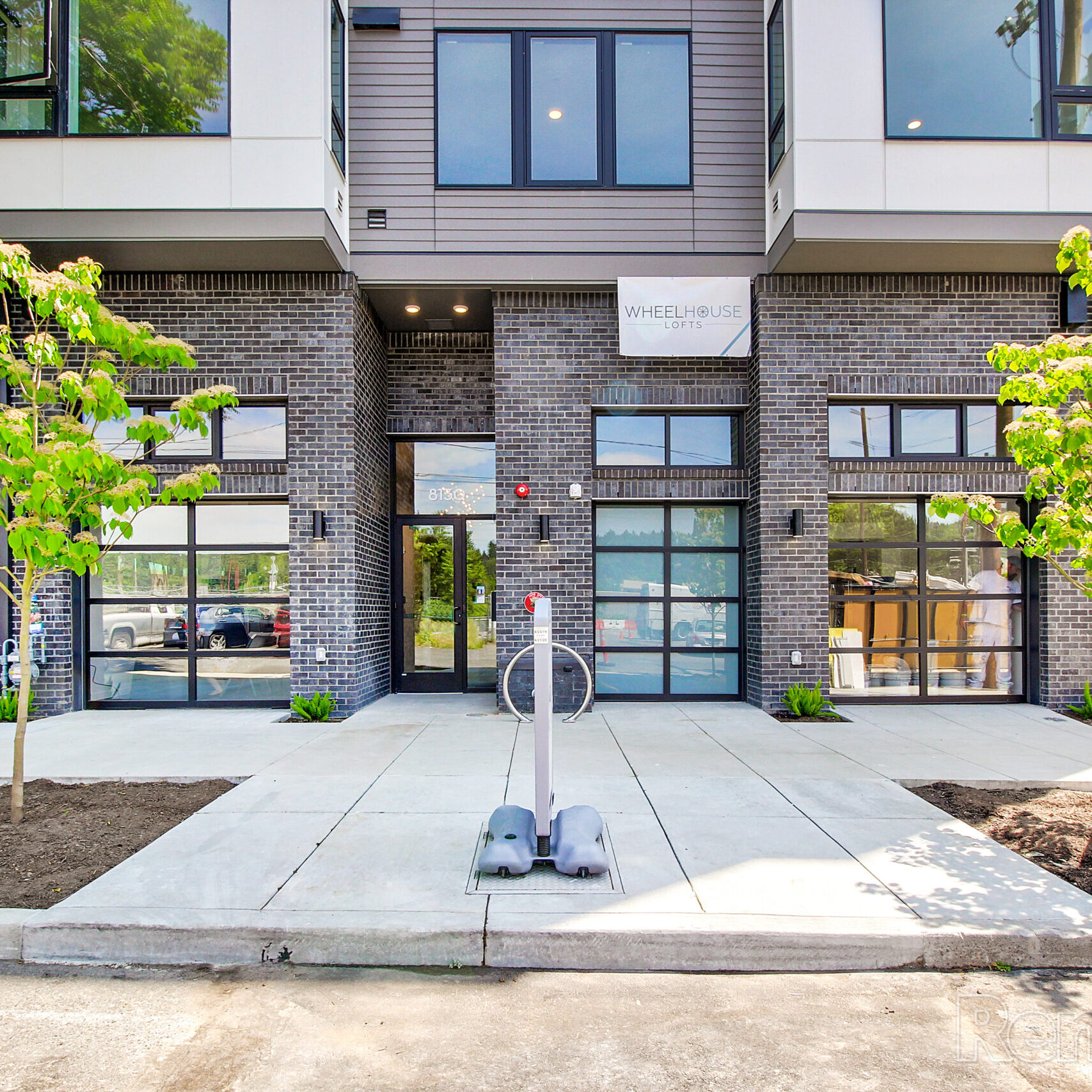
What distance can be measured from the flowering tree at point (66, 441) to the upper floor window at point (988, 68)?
7851 millimetres

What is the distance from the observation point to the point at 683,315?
860 cm

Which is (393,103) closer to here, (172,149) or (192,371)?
(172,149)

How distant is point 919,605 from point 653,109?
6761mm

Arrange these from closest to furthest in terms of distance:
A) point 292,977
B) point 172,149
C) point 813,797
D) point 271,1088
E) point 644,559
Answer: point 271,1088 < point 292,977 < point 813,797 < point 172,149 < point 644,559

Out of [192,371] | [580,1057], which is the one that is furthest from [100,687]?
[580,1057]

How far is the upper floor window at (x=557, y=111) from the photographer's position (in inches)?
345

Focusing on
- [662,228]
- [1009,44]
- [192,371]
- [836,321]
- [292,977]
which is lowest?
[292,977]

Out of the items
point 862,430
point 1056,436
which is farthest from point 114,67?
point 1056,436

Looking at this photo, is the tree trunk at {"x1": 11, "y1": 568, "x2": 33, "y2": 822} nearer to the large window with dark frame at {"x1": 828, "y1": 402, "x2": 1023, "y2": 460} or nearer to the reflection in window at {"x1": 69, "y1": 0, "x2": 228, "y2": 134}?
the reflection in window at {"x1": 69, "y1": 0, "x2": 228, "y2": 134}

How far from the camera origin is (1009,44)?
26.9 feet

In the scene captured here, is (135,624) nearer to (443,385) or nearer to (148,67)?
(443,385)

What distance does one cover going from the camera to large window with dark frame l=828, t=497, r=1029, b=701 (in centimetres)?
893

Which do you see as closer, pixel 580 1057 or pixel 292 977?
pixel 580 1057

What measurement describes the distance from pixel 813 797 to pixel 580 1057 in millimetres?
3134
